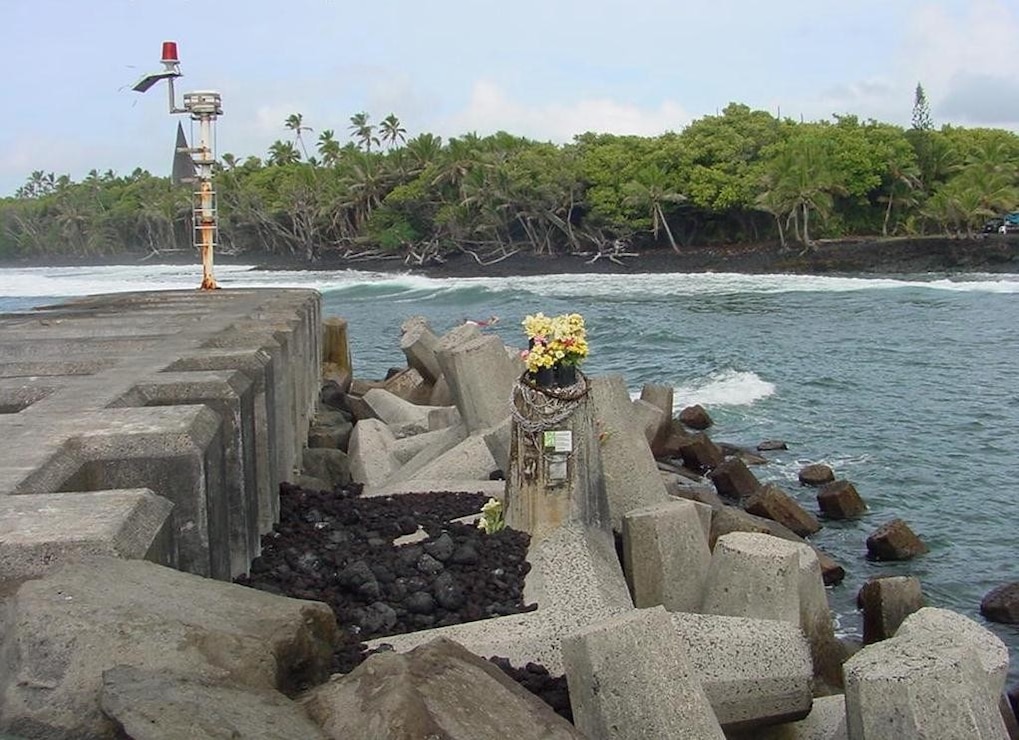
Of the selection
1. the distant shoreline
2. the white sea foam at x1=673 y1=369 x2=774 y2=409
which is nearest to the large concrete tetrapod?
the white sea foam at x1=673 y1=369 x2=774 y2=409

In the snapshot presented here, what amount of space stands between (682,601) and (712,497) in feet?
14.0

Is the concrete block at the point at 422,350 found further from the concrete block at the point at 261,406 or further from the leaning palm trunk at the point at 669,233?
the leaning palm trunk at the point at 669,233

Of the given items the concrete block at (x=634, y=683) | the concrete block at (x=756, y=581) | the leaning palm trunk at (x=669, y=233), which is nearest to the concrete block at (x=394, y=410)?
the concrete block at (x=756, y=581)

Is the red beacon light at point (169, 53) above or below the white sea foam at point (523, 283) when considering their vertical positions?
above

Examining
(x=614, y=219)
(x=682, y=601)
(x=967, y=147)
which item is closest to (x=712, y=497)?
(x=682, y=601)

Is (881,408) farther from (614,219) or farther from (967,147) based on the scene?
(967,147)

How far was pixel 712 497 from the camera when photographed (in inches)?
420

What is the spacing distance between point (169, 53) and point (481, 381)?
1014cm

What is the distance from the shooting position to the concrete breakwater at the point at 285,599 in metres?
3.23

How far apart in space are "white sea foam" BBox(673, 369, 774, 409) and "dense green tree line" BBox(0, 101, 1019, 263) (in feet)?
115

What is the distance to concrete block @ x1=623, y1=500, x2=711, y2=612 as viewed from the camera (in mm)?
6547

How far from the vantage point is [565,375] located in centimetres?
681

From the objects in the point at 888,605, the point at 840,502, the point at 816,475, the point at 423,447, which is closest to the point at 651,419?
the point at 816,475

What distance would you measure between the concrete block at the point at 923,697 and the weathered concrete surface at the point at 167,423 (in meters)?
2.88
